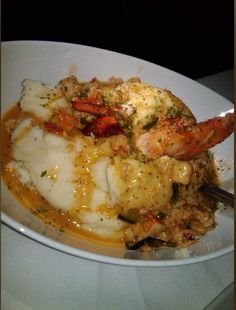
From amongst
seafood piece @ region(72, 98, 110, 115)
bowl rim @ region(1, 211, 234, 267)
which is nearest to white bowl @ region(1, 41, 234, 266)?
bowl rim @ region(1, 211, 234, 267)

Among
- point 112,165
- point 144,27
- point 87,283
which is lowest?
point 87,283

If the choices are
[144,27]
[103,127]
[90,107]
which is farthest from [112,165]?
[144,27]

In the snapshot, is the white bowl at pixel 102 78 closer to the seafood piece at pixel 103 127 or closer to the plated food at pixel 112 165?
the plated food at pixel 112 165

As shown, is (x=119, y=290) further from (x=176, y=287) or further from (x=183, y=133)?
(x=183, y=133)

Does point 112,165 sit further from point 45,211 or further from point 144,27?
point 144,27

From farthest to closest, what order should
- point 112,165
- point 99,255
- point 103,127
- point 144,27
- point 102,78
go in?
point 144,27
point 102,78
point 103,127
point 112,165
point 99,255

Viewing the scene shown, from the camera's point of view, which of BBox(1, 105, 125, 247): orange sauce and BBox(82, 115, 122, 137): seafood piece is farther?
BBox(82, 115, 122, 137): seafood piece

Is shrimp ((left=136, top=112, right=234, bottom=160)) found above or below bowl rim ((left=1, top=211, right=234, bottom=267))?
→ above

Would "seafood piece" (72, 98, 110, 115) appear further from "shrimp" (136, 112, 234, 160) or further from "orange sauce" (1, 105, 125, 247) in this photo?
"orange sauce" (1, 105, 125, 247)
